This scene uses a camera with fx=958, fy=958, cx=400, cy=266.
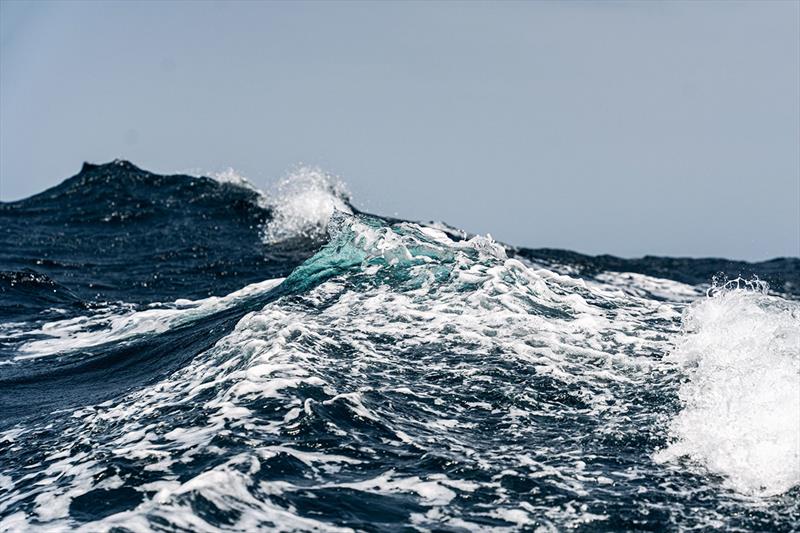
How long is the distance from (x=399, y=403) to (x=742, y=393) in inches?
271

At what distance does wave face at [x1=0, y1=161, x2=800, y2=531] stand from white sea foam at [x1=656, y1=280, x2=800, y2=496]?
0.17 ft

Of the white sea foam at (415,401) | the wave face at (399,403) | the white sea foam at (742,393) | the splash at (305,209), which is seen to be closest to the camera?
the wave face at (399,403)

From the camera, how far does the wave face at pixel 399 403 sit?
15.1 meters

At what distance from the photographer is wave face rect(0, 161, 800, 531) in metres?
15.1

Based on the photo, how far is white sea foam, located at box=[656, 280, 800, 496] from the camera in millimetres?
16562

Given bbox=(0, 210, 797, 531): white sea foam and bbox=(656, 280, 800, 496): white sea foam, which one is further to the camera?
bbox=(656, 280, 800, 496): white sea foam

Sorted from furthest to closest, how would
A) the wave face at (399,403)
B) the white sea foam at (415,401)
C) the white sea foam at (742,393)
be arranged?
the white sea foam at (742,393), the white sea foam at (415,401), the wave face at (399,403)

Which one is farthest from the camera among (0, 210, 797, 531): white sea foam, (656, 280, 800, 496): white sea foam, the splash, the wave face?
the splash

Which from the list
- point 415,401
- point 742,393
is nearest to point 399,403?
point 415,401

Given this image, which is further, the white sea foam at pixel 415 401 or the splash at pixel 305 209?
the splash at pixel 305 209

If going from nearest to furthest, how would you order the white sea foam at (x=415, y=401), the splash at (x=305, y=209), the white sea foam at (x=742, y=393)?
the white sea foam at (x=415, y=401) → the white sea foam at (x=742, y=393) → the splash at (x=305, y=209)

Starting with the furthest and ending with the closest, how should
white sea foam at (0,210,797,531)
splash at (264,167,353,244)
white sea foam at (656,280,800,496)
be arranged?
1. splash at (264,167,353,244)
2. white sea foam at (656,280,800,496)
3. white sea foam at (0,210,797,531)

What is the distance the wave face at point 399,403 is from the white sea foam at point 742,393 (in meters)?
0.05

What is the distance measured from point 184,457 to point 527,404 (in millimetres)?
7336
